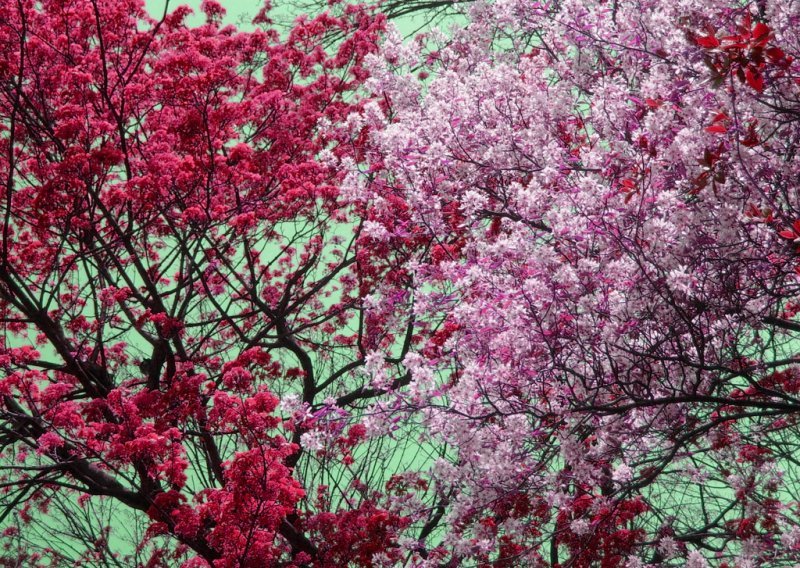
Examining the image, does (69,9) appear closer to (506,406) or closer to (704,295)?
(506,406)

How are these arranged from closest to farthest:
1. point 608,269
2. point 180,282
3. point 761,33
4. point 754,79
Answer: point 761,33, point 754,79, point 608,269, point 180,282

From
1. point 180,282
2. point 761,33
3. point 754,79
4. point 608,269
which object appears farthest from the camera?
point 180,282

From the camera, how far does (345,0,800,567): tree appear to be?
4137 mm

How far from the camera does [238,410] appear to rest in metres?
5.29

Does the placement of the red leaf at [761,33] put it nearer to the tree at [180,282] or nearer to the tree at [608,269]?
the tree at [608,269]

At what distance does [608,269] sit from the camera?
4.52 meters

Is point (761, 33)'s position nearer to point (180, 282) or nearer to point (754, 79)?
point (754, 79)

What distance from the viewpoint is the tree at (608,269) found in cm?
414

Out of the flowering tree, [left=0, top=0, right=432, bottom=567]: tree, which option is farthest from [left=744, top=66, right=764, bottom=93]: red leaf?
[left=0, top=0, right=432, bottom=567]: tree

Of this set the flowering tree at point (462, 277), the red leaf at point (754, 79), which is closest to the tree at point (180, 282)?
the flowering tree at point (462, 277)

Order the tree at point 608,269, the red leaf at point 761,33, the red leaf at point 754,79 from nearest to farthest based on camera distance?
the red leaf at point 761,33 < the red leaf at point 754,79 < the tree at point 608,269

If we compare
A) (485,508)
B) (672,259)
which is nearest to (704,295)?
(672,259)

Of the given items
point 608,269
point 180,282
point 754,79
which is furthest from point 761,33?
point 180,282

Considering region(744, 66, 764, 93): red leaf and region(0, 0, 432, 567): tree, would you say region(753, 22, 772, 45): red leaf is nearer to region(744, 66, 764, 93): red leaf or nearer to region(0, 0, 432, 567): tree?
region(744, 66, 764, 93): red leaf
